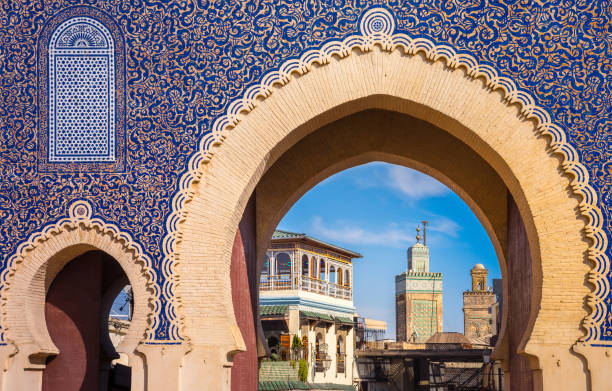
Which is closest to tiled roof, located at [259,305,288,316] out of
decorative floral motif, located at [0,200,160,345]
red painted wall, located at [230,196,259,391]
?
red painted wall, located at [230,196,259,391]

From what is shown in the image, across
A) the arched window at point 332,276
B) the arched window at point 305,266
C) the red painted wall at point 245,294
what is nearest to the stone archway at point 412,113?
the red painted wall at point 245,294

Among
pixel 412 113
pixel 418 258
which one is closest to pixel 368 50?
pixel 412 113

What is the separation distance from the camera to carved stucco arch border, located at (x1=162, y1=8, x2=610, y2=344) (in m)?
6.95

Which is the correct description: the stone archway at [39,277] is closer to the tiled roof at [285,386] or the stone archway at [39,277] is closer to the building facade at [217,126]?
the building facade at [217,126]

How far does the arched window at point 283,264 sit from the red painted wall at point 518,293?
601 inches

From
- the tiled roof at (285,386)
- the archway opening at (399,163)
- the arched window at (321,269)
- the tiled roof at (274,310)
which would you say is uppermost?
the archway opening at (399,163)

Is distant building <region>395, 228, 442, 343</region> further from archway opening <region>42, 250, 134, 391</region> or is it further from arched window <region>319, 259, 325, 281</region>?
archway opening <region>42, 250, 134, 391</region>

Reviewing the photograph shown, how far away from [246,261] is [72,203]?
2.35 m

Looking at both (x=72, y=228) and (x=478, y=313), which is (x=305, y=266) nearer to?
(x=478, y=313)

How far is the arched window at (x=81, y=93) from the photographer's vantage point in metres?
7.43

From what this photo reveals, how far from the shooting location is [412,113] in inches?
298

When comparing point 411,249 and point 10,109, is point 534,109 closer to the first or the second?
point 10,109

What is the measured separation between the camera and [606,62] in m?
7.04

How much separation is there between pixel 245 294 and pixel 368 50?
307 cm
